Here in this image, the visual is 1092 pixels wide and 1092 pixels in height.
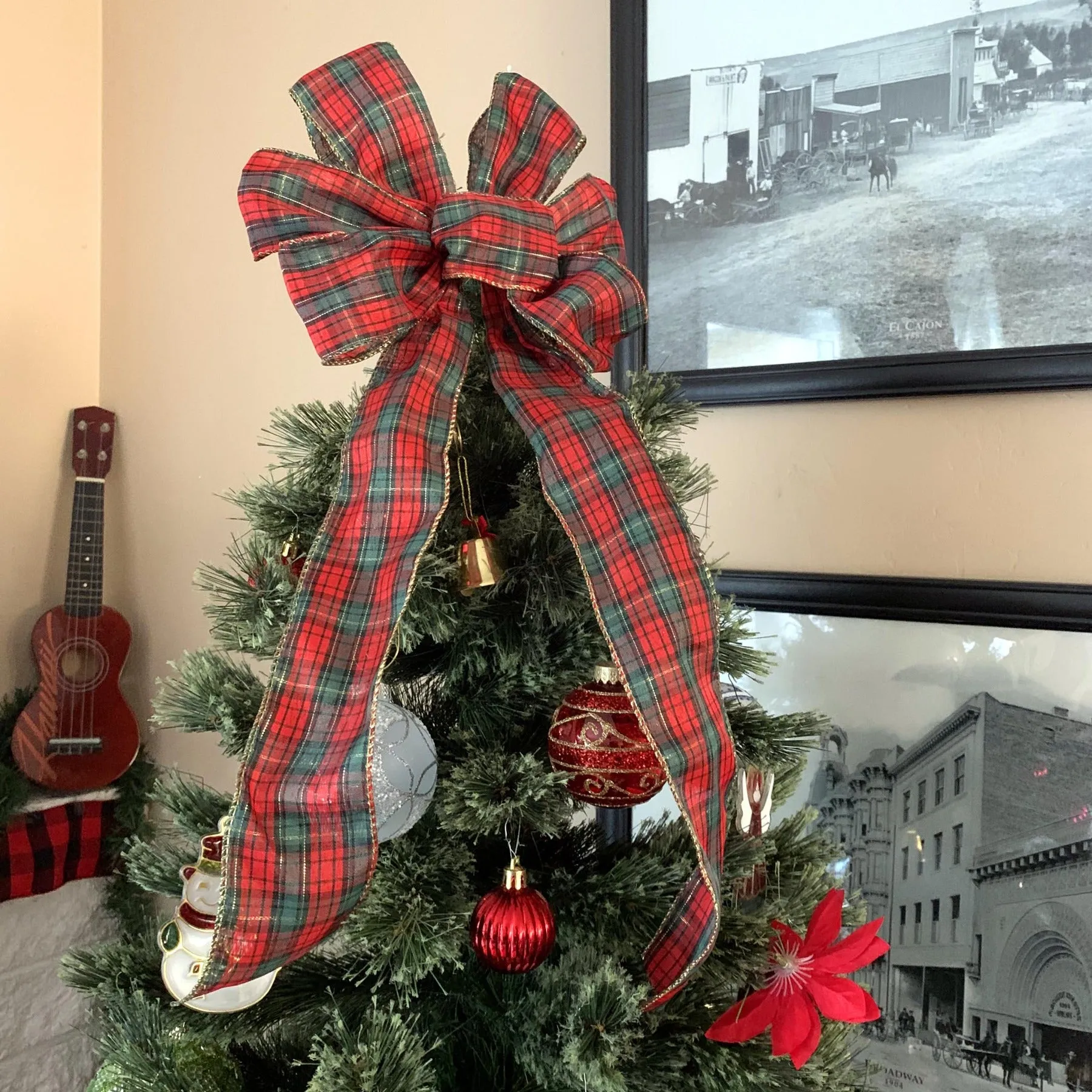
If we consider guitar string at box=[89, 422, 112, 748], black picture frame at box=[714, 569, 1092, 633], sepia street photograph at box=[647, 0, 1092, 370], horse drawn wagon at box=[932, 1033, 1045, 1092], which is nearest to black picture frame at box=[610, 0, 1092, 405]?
sepia street photograph at box=[647, 0, 1092, 370]

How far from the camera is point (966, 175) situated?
72cm

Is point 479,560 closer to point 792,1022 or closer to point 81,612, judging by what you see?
point 792,1022

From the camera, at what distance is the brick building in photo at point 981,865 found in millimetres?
683

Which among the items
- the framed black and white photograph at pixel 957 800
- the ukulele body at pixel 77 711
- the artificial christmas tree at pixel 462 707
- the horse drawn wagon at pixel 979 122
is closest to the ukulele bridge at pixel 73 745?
the ukulele body at pixel 77 711

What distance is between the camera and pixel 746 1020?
0.45 metres

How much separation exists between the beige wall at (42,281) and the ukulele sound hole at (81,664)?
104 millimetres

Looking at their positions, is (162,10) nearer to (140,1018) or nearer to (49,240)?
(49,240)

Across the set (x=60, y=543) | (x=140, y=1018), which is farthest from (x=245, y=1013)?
(x=60, y=543)

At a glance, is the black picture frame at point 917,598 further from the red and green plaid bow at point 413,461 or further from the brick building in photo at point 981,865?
the red and green plaid bow at point 413,461

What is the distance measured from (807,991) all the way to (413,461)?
1.12 feet

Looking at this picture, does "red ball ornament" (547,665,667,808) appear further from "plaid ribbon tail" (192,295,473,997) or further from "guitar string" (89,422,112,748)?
"guitar string" (89,422,112,748)

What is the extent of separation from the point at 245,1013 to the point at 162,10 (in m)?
1.28

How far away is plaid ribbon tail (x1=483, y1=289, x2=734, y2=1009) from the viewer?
404mm

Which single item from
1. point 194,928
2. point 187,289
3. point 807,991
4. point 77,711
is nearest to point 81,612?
point 77,711
